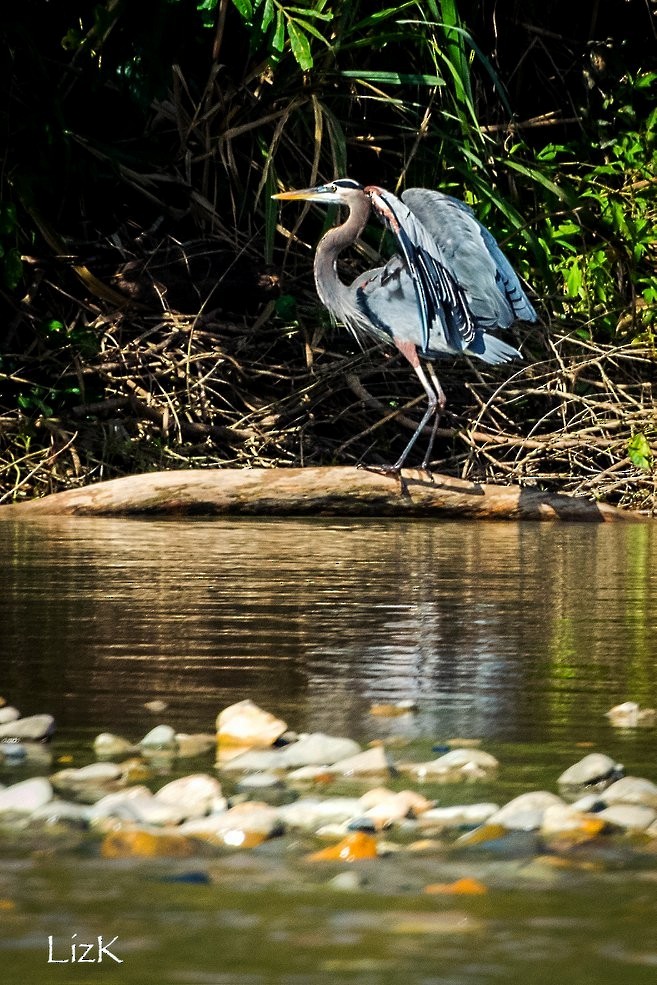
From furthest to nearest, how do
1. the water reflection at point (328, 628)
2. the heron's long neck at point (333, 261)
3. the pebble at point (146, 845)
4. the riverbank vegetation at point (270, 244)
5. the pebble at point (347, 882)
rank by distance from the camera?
1. the riverbank vegetation at point (270, 244)
2. the heron's long neck at point (333, 261)
3. the water reflection at point (328, 628)
4. the pebble at point (146, 845)
5. the pebble at point (347, 882)

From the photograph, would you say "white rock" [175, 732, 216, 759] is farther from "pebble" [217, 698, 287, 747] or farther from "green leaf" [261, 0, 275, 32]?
"green leaf" [261, 0, 275, 32]

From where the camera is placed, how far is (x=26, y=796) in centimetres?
161

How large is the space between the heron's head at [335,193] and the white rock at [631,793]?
5.17 meters

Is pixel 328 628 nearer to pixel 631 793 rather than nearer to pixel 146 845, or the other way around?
pixel 631 793

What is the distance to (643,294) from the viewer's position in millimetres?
7484

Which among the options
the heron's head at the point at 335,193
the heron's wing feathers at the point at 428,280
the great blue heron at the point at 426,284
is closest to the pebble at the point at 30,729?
the great blue heron at the point at 426,284

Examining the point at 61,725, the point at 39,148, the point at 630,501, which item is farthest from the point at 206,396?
A: the point at 61,725

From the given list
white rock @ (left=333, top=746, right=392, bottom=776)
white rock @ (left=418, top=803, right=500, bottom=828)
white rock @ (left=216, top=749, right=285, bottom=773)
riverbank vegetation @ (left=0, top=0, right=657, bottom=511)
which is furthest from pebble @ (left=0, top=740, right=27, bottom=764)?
riverbank vegetation @ (left=0, top=0, right=657, bottom=511)

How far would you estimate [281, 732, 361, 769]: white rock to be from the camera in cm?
185

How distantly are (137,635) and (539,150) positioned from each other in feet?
19.5

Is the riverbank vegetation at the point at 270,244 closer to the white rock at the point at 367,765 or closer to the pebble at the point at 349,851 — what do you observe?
the white rock at the point at 367,765

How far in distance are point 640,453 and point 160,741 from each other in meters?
5.01

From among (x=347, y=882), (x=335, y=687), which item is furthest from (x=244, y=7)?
(x=347, y=882)

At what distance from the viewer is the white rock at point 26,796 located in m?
1.60
